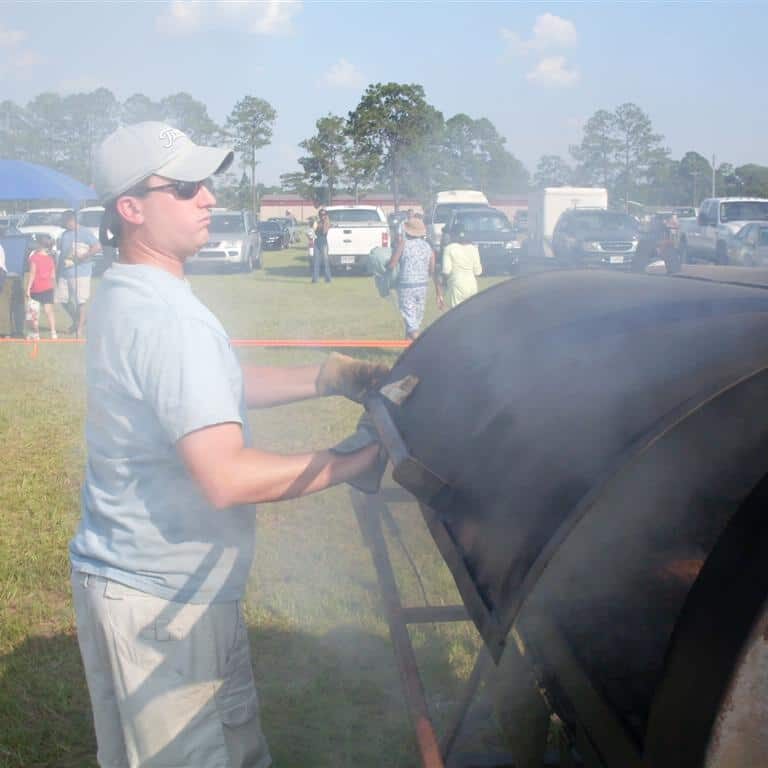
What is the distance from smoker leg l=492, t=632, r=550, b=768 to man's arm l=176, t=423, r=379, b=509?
1.70 feet

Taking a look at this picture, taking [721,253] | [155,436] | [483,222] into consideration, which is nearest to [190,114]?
[155,436]

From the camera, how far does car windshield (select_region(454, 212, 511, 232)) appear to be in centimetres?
2159

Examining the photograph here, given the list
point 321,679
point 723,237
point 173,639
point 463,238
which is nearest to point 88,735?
point 321,679

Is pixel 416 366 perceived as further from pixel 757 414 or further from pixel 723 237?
pixel 723 237

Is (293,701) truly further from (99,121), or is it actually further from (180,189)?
(99,121)

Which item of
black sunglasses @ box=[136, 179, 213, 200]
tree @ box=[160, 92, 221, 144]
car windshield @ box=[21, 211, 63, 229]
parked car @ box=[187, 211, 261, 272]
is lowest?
parked car @ box=[187, 211, 261, 272]

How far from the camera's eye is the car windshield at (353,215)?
24656 millimetres

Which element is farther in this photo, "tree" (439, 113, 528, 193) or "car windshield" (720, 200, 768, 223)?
"car windshield" (720, 200, 768, 223)

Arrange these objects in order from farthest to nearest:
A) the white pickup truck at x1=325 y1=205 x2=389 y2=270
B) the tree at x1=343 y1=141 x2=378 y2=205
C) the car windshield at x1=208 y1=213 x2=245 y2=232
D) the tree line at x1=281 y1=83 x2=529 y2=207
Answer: the car windshield at x1=208 y1=213 x2=245 y2=232 → the white pickup truck at x1=325 y1=205 x2=389 y2=270 → the tree at x1=343 y1=141 x2=378 y2=205 → the tree line at x1=281 y1=83 x2=529 y2=207

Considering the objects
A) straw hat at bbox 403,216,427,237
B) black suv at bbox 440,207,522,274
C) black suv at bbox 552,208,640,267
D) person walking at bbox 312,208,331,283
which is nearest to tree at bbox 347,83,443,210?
straw hat at bbox 403,216,427,237

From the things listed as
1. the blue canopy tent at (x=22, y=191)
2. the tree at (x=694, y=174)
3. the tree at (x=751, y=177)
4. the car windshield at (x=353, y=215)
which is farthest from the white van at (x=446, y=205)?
the tree at (x=694, y=174)

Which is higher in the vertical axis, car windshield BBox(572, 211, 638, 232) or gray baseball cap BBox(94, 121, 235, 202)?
gray baseball cap BBox(94, 121, 235, 202)

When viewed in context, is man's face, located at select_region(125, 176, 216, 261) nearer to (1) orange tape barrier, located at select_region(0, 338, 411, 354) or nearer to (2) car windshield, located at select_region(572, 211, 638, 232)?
(1) orange tape barrier, located at select_region(0, 338, 411, 354)

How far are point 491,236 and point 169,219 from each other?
1944 centimetres
